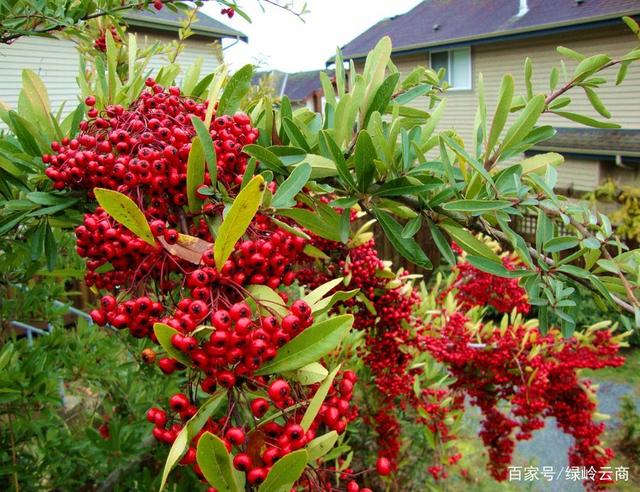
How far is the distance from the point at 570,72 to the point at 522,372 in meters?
10.6

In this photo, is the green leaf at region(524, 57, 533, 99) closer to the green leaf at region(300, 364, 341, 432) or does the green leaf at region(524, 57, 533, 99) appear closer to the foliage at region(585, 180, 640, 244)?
the green leaf at region(300, 364, 341, 432)

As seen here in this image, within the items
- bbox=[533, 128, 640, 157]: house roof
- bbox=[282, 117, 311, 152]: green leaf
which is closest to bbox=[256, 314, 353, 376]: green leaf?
bbox=[282, 117, 311, 152]: green leaf

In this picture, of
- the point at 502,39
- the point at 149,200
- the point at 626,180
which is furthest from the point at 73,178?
the point at 502,39

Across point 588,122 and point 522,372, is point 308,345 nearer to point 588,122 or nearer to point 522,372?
point 588,122

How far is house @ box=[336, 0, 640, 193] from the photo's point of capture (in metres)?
11.2

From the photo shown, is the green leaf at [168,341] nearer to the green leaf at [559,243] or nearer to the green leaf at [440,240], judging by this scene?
the green leaf at [440,240]

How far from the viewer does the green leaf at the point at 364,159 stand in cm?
101

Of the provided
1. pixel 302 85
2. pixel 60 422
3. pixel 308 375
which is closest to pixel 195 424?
pixel 308 375

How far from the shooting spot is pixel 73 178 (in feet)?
3.67

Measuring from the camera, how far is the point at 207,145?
0.94 metres

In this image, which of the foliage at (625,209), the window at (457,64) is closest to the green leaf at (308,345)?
the foliage at (625,209)

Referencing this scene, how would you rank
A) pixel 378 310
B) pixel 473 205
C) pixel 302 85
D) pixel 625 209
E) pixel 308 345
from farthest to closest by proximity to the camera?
pixel 302 85
pixel 625 209
pixel 378 310
pixel 473 205
pixel 308 345

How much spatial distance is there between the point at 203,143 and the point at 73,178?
1.26 feet

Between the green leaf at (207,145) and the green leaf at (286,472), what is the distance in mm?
507
